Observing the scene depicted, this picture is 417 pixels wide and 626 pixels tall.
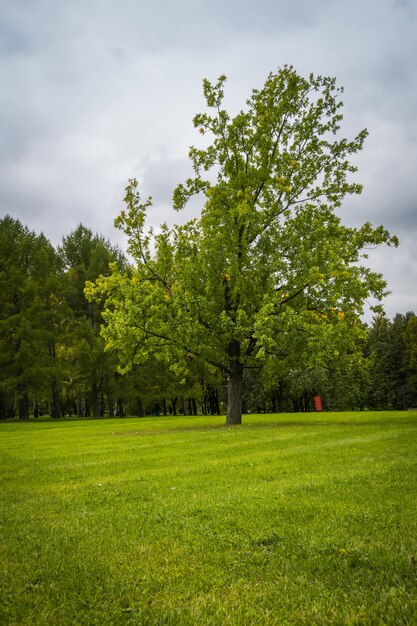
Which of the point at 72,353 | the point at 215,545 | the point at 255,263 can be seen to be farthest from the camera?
the point at 72,353

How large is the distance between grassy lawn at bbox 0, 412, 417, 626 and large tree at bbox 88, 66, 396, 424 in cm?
1147

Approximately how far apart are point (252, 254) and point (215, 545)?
18.7 meters

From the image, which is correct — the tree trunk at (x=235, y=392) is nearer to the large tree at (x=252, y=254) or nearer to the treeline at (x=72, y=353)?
the large tree at (x=252, y=254)

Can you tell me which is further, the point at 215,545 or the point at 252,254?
the point at 252,254

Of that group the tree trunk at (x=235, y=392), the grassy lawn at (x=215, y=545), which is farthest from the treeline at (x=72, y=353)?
the grassy lawn at (x=215, y=545)

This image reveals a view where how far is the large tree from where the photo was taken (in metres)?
21.1

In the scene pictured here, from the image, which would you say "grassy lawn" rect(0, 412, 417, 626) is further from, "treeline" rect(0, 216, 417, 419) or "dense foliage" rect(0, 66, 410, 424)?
"treeline" rect(0, 216, 417, 419)

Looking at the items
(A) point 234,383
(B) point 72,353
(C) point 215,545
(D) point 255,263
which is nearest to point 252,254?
(D) point 255,263

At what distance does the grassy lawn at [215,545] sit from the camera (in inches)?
138

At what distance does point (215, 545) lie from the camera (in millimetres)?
4902

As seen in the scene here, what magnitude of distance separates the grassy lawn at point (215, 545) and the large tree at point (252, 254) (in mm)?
11474

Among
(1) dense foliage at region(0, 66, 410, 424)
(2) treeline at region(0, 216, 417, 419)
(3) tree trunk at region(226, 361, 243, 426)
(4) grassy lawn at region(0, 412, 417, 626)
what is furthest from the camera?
(2) treeline at region(0, 216, 417, 419)

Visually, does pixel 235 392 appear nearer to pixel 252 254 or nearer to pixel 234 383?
pixel 234 383

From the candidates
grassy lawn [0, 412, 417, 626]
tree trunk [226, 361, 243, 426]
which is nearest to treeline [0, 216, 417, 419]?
tree trunk [226, 361, 243, 426]
